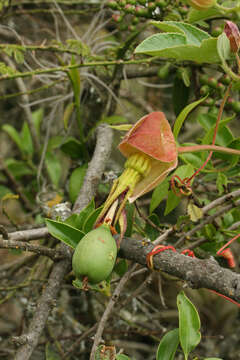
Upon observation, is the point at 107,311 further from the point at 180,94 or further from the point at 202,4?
the point at 180,94

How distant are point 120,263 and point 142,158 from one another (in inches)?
9.2

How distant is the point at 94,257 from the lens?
611 millimetres

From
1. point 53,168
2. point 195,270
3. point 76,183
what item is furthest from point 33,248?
point 53,168

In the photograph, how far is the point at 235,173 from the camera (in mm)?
961

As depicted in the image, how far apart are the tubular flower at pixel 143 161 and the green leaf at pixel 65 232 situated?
0.06m

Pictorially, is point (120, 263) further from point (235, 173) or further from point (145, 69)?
point (145, 69)

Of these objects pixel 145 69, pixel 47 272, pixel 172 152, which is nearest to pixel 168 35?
pixel 172 152

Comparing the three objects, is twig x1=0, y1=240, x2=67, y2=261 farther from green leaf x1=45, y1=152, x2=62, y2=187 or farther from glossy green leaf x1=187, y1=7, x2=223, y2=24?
green leaf x1=45, y1=152, x2=62, y2=187

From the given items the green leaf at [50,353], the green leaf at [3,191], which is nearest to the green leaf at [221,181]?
Answer: the green leaf at [50,353]

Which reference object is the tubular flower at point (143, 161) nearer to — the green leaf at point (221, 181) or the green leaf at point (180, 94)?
the green leaf at point (221, 181)

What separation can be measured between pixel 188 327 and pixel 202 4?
20.7 inches

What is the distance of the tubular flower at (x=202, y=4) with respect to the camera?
0.66 m

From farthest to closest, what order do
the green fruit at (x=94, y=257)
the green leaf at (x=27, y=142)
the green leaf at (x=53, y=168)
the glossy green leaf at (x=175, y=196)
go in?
the green leaf at (x=27, y=142) → the green leaf at (x=53, y=168) → the glossy green leaf at (x=175, y=196) → the green fruit at (x=94, y=257)

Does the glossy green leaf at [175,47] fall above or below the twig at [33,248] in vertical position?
above
